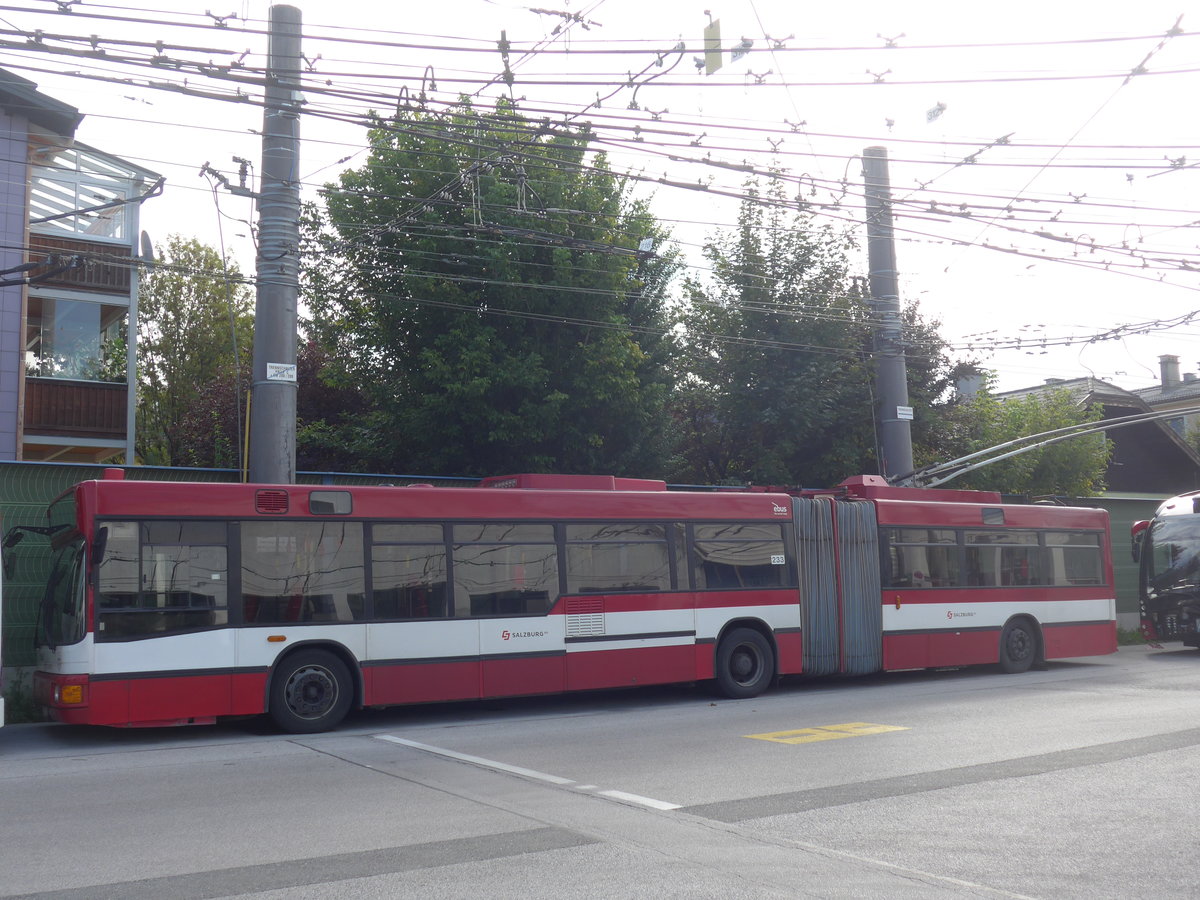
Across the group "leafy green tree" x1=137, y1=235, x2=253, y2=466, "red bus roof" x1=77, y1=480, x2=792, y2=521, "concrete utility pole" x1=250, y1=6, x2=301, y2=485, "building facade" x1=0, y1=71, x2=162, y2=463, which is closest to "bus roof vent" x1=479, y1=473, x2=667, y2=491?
"red bus roof" x1=77, y1=480, x2=792, y2=521

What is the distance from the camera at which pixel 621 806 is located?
8.17 metres

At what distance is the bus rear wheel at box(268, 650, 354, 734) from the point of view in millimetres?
12156

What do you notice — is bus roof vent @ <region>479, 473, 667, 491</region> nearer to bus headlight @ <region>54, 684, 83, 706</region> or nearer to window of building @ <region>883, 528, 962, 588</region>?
window of building @ <region>883, 528, 962, 588</region>

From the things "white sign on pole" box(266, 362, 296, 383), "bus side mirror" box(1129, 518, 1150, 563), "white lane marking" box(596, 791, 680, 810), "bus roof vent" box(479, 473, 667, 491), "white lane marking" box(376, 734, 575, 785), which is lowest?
"white lane marking" box(596, 791, 680, 810)

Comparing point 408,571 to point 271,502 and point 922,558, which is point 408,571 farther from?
point 922,558

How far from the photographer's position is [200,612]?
11828mm

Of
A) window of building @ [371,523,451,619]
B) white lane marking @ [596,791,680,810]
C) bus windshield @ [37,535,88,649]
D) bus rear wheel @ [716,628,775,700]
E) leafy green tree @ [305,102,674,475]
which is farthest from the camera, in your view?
leafy green tree @ [305,102,674,475]

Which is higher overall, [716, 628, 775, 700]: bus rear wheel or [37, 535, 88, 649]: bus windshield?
[37, 535, 88, 649]: bus windshield

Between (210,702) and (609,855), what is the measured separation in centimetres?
646

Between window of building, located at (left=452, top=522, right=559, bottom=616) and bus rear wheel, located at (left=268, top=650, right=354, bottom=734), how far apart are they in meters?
1.63

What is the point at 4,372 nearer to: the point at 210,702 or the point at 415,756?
the point at 210,702

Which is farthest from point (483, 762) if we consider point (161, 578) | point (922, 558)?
point (922, 558)

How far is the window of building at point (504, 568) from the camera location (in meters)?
13.5

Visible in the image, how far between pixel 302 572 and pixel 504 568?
2.52 metres
